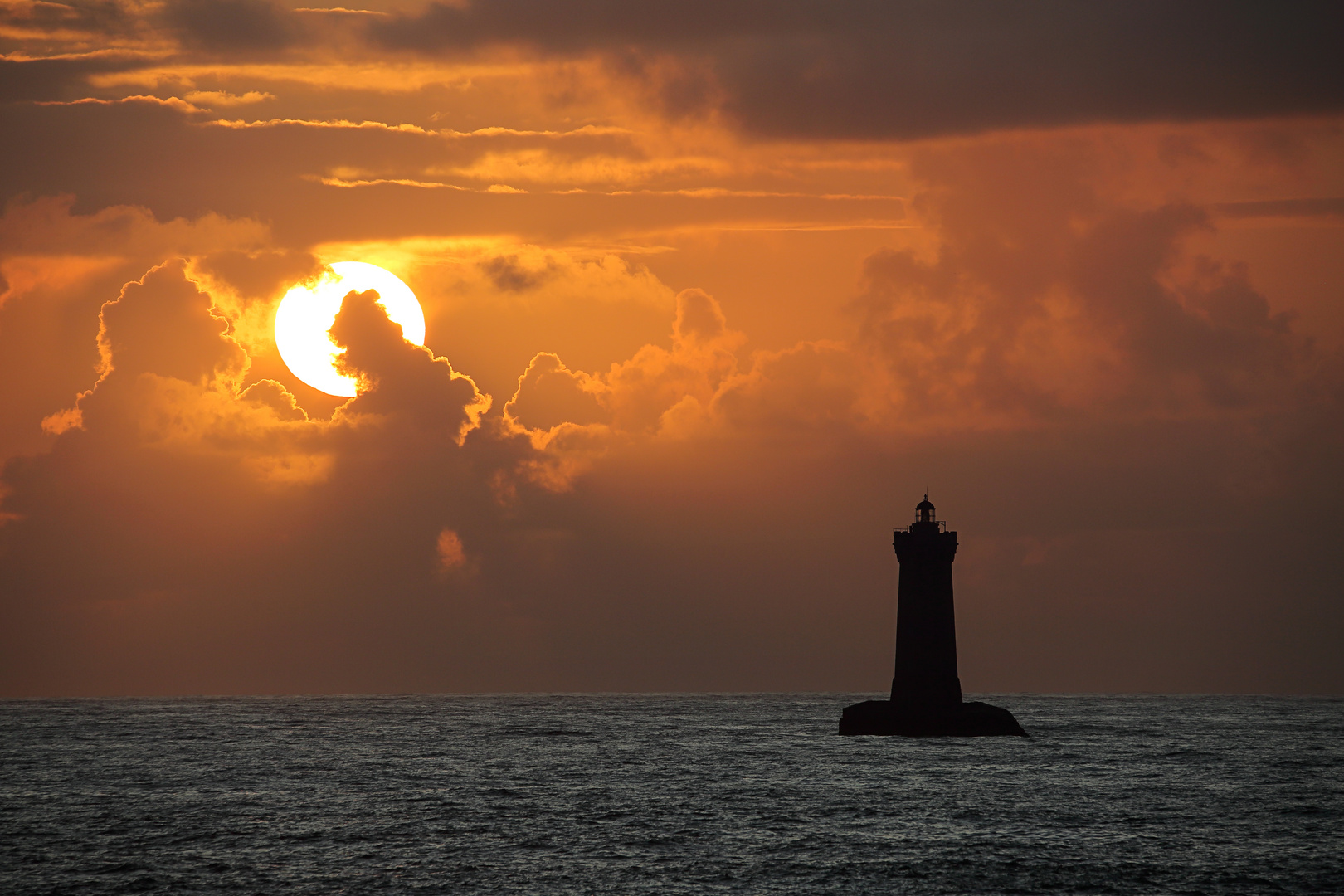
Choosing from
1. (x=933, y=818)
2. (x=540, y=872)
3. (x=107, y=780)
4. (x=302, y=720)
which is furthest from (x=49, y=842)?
(x=302, y=720)

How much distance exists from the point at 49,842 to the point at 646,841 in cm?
2317

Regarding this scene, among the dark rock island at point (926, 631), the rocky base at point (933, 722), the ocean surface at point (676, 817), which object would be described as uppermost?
the dark rock island at point (926, 631)

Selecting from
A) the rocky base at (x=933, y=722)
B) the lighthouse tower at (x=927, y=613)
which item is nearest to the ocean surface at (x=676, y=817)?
the rocky base at (x=933, y=722)

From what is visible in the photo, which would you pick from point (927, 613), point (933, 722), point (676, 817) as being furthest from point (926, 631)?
point (676, 817)

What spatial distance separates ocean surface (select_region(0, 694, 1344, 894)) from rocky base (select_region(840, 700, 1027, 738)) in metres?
2.12

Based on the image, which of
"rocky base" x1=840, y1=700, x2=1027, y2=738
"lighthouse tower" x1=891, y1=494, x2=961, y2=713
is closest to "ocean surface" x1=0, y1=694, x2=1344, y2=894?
"rocky base" x1=840, y1=700, x2=1027, y2=738

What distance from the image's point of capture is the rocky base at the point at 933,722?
77.4 m

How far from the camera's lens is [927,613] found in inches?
2977

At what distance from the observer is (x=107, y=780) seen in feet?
246

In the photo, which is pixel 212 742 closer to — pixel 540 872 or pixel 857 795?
pixel 857 795

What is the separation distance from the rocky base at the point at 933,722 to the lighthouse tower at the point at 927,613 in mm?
865

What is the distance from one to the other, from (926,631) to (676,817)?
937 inches

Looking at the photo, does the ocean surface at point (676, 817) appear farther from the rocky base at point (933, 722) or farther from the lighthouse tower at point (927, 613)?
the lighthouse tower at point (927, 613)

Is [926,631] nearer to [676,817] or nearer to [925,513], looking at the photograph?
[925,513]
